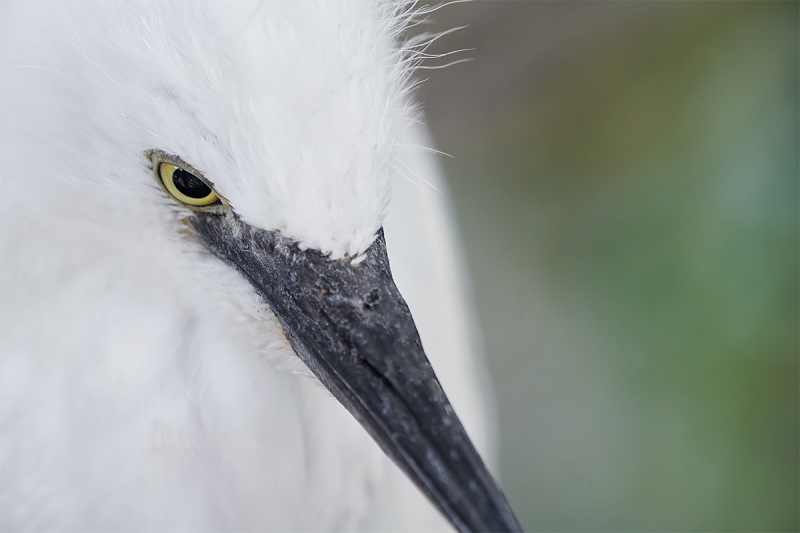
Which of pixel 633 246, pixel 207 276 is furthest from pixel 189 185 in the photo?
pixel 633 246

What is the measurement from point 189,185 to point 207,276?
109mm

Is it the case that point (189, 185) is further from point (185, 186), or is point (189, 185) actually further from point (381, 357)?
point (381, 357)

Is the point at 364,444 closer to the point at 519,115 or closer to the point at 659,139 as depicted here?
the point at 519,115

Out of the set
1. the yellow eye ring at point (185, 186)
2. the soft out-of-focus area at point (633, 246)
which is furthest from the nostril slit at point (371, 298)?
the soft out-of-focus area at point (633, 246)

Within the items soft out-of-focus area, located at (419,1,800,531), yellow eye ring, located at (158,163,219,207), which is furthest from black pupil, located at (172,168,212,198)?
soft out-of-focus area, located at (419,1,800,531)

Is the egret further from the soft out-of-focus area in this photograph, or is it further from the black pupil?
the soft out-of-focus area

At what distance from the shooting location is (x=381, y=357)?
0.59 m

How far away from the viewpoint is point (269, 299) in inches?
24.6

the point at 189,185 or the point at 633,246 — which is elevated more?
the point at 633,246

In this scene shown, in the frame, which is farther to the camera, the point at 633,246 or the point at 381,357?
the point at 633,246

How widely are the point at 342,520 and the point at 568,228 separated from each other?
1.29 m

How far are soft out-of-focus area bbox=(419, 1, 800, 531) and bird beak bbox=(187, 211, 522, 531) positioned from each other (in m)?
1.14

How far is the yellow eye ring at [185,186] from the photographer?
0.56m

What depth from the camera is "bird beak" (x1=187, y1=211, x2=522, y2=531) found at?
0.58m
